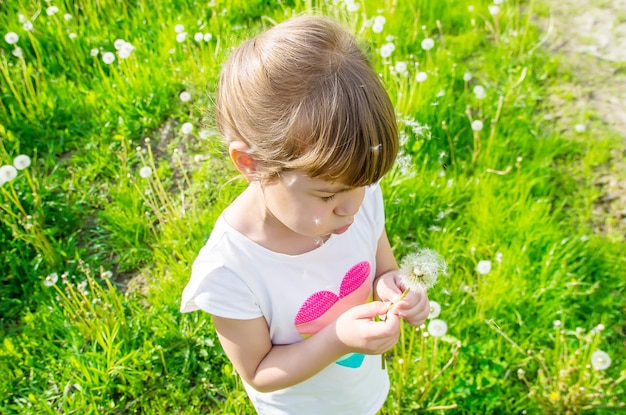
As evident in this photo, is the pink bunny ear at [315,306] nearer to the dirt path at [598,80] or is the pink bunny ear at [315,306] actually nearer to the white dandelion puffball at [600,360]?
the white dandelion puffball at [600,360]

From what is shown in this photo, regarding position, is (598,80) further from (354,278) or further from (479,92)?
(354,278)

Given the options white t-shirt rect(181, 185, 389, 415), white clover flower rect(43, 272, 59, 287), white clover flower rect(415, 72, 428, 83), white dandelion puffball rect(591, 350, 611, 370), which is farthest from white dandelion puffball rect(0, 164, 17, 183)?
white dandelion puffball rect(591, 350, 611, 370)

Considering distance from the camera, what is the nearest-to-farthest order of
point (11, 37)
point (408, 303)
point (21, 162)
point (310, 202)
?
point (310, 202) < point (408, 303) < point (21, 162) < point (11, 37)

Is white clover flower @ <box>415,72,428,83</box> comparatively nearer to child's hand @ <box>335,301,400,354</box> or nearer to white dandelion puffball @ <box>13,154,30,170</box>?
child's hand @ <box>335,301,400,354</box>

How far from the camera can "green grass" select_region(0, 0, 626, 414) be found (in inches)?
80.1

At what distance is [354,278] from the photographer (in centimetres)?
144

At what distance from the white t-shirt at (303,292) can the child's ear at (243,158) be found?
0.14 meters

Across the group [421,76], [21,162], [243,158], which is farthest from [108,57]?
[243,158]

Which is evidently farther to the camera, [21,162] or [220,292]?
[21,162]

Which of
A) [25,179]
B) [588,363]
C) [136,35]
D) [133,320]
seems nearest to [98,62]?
[136,35]

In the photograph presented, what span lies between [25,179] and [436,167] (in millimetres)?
1718

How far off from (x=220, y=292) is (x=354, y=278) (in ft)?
1.11

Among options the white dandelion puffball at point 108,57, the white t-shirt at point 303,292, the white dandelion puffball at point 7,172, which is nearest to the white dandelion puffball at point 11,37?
the white dandelion puffball at point 108,57

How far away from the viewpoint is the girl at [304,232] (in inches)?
42.9
